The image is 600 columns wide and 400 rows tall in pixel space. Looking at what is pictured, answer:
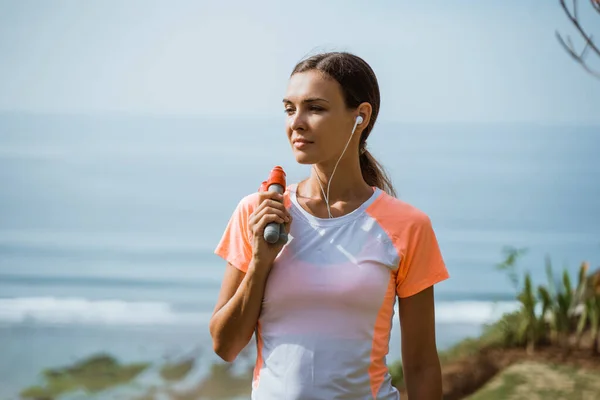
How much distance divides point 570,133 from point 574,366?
3.56 metres

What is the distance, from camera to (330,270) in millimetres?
1440

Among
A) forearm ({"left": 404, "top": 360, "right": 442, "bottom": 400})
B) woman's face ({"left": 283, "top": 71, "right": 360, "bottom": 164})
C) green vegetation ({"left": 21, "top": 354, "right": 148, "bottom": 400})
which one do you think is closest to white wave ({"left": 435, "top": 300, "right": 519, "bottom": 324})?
green vegetation ({"left": 21, "top": 354, "right": 148, "bottom": 400})

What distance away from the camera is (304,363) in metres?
1.41

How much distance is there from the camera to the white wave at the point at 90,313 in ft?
20.7

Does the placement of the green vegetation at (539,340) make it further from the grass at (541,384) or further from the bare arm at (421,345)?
the bare arm at (421,345)

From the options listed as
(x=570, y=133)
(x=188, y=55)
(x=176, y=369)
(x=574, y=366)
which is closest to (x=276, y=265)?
(x=574, y=366)

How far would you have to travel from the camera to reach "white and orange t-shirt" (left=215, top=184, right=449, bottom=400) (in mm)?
1415

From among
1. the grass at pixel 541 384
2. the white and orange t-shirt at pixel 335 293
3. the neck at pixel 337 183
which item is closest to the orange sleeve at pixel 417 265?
the white and orange t-shirt at pixel 335 293

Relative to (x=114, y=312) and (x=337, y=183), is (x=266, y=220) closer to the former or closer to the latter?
(x=337, y=183)

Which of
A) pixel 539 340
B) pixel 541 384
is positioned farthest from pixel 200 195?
pixel 541 384

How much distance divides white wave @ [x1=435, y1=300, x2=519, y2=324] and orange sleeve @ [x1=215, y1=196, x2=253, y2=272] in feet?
16.5

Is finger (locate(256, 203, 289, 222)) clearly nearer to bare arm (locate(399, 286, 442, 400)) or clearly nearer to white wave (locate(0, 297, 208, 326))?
bare arm (locate(399, 286, 442, 400))

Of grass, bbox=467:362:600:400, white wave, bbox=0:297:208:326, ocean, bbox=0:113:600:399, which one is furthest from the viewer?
ocean, bbox=0:113:600:399

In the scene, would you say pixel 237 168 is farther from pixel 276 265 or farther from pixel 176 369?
pixel 276 265
